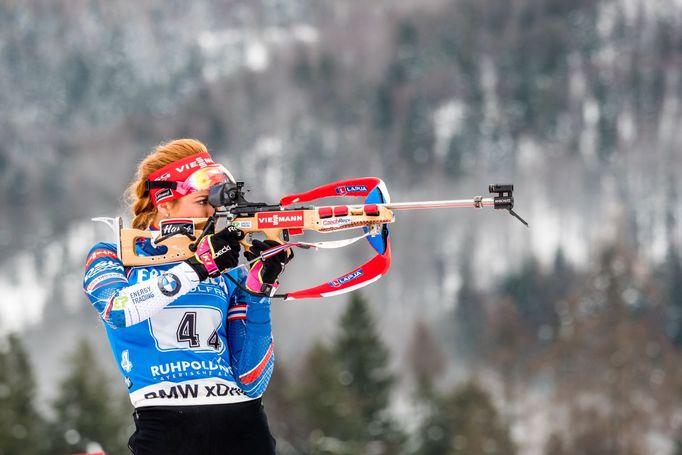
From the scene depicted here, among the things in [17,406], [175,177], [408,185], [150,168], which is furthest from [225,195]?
[408,185]

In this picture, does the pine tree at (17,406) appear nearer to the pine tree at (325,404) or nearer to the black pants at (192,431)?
the pine tree at (325,404)

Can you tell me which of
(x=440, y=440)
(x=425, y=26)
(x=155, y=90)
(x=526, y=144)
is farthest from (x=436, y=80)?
(x=440, y=440)

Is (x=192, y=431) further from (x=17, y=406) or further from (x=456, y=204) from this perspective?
(x=17, y=406)

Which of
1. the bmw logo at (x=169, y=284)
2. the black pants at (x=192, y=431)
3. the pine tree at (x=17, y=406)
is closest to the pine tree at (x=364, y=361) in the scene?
the pine tree at (x=17, y=406)

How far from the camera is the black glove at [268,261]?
→ 18.3 ft

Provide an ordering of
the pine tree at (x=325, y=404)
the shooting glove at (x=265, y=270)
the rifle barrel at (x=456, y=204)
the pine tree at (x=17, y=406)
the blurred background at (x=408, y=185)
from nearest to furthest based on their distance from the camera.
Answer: the rifle barrel at (x=456, y=204), the shooting glove at (x=265, y=270), the pine tree at (x=17, y=406), the pine tree at (x=325, y=404), the blurred background at (x=408, y=185)

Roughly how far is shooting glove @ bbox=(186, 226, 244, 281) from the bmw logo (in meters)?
0.12

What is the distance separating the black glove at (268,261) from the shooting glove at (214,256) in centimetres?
16

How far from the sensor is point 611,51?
158 metres

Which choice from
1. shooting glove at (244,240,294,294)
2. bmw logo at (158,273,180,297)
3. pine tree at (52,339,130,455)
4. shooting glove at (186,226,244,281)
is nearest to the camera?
bmw logo at (158,273,180,297)

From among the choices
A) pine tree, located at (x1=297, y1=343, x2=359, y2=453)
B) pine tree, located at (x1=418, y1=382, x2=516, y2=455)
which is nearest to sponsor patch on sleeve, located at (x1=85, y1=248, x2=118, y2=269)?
pine tree, located at (x1=297, y1=343, x2=359, y2=453)

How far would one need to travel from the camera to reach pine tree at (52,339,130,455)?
A: 47406 mm

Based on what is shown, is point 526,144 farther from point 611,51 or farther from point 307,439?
point 307,439

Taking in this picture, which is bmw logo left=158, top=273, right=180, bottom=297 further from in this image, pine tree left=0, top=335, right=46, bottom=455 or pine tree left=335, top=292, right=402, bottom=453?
pine tree left=335, top=292, right=402, bottom=453
